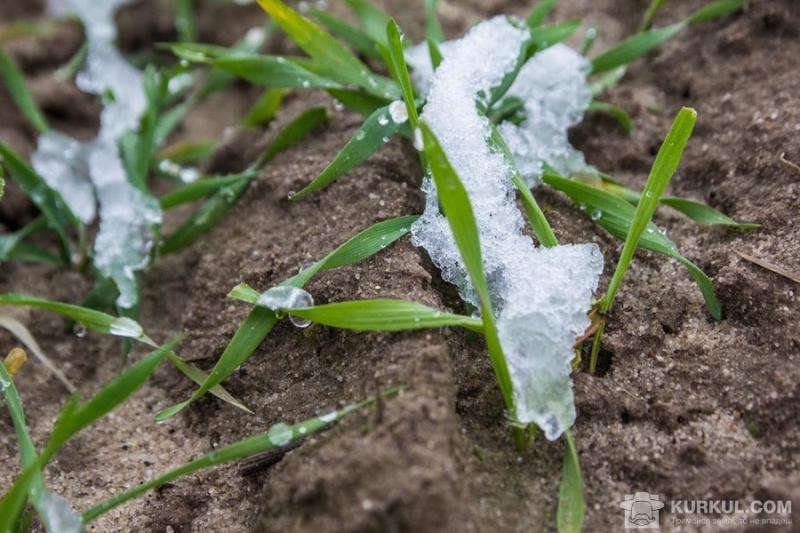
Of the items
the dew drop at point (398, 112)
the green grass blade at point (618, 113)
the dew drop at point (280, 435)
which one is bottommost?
the dew drop at point (280, 435)

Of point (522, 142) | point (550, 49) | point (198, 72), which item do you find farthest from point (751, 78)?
point (198, 72)

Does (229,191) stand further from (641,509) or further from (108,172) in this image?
(641,509)

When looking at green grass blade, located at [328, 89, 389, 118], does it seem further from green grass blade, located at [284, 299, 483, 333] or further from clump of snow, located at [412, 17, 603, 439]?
green grass blade, located at [284, 299, 483, 333]

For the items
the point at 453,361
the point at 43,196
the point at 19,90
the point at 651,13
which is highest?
the point at 651,13

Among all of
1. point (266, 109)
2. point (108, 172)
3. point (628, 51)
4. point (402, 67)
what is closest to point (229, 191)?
point (266, 109)

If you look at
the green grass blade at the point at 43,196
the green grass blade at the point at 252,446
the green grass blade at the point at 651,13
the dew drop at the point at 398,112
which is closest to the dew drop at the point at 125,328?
the green grass blade at the point at 252,446

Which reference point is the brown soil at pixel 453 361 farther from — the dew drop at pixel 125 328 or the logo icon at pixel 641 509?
the dew drop at pixel 125 328

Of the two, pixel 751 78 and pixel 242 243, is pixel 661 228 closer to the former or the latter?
pixel 751 78
